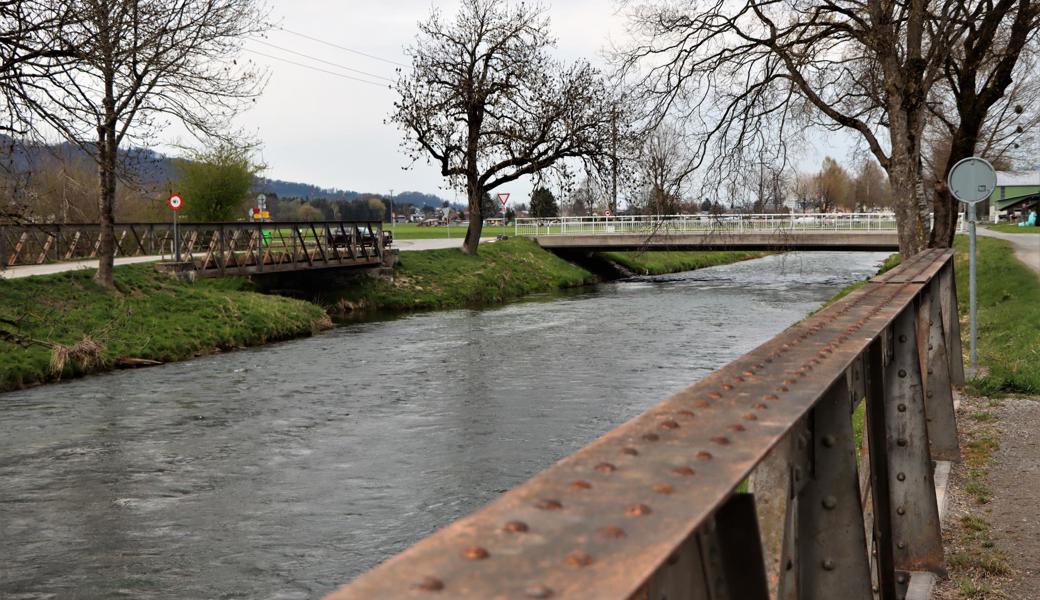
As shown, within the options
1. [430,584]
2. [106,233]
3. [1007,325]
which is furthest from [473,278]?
[430,584]

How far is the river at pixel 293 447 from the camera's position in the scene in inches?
322

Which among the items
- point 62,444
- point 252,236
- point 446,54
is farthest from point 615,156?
point 62,444

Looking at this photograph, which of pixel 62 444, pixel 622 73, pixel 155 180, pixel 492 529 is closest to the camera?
pixel 492 529

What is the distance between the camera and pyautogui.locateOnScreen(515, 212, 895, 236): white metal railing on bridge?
142ft

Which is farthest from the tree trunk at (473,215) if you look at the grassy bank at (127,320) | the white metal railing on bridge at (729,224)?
the grassy bank at (127,320)

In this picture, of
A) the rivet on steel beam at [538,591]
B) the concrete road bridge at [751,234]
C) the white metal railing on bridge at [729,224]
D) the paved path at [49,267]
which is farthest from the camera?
the white metal railing on bridge at [729,224]

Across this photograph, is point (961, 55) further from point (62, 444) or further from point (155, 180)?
point (62, 444)

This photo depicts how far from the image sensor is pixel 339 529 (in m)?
8.87

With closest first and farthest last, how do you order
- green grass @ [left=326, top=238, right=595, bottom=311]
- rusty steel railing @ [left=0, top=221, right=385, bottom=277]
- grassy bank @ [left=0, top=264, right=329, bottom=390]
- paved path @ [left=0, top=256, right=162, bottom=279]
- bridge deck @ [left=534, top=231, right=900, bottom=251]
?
grassy bank @ [left=0, top=264, right=329, bottom=390]
paved path @ [left=0, top=256, right=162, bottom=279]
rusty steel railing @ [left=0, top=221, right=385, bottom=277]
green grass @ [left=326, top=238, right=595, bottom=311]
bridge deck @ [left=534, top=231, right=900, bottom=251]

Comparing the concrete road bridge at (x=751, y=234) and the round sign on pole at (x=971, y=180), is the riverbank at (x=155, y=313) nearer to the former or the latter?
the concrete road bridge at (x=751, y=234)

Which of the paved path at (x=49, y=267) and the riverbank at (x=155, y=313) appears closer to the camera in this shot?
the riverbank at (x=155, y=313)

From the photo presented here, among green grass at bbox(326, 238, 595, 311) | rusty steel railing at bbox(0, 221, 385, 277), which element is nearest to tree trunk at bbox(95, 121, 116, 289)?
rusty steel railing at bbox(0, 221, 385, 277)

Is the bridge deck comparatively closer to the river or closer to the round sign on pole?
the river

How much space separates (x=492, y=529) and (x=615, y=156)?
127 feet
